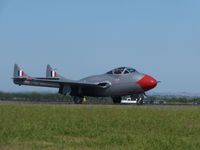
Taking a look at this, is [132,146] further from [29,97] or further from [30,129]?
[29,97]

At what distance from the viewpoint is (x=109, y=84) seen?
4222cm

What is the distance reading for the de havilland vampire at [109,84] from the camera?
136 ft

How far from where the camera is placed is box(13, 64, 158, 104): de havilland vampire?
41.5 meters

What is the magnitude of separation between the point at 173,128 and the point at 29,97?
158 ft

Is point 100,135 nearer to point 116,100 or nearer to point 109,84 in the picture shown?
point 109,84

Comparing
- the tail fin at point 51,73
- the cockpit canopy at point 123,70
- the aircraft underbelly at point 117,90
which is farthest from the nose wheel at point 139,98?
the tail fin at point 51,73

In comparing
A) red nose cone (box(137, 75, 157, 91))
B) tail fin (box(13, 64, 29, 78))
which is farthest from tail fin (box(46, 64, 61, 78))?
red nose cone (box(137, 75, 157, 91))

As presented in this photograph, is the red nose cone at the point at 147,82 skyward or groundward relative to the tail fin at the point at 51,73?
groundward

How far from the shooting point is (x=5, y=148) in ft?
32.9

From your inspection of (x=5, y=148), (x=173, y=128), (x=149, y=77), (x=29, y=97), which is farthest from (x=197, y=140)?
(x=29, y=97)

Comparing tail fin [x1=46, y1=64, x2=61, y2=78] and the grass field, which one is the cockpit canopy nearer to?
tail fin [x1=46, y1=64, x2=61, y2=78]

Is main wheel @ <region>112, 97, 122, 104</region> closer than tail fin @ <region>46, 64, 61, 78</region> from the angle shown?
Yes

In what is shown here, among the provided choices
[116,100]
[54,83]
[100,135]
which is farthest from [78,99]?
[100,135]

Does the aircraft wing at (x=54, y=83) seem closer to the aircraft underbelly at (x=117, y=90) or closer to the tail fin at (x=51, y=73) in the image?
the aircraft underbelly at (x=117, y=90)
